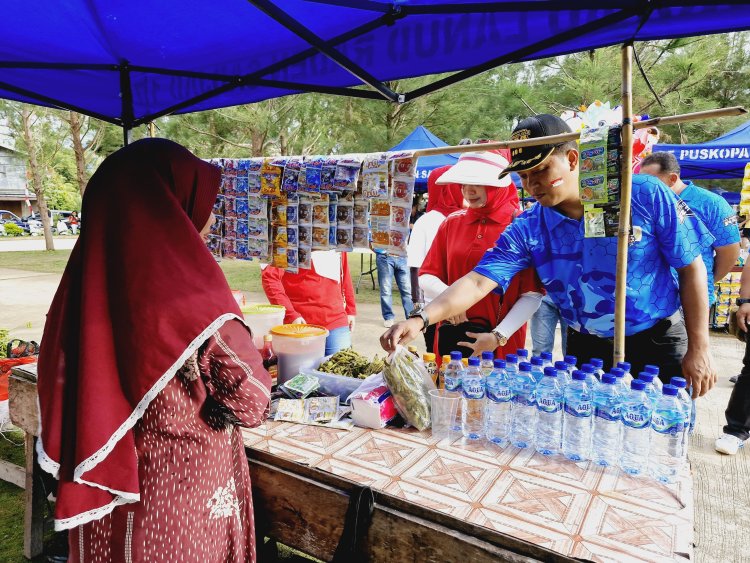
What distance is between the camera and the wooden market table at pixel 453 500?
4.12 feet

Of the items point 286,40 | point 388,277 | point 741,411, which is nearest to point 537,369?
point 286,40

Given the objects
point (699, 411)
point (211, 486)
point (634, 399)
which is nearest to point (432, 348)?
point (634, 399)

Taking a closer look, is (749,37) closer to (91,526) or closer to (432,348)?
(432,348)

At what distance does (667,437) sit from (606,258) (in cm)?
76

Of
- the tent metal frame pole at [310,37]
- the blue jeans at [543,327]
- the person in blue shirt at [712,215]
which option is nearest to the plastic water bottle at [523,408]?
the tent metal frame pole at [310,37]

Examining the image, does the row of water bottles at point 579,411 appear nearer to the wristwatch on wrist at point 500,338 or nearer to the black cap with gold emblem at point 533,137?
the wristwatch on wrist at point 500,338

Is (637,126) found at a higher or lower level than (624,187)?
higher

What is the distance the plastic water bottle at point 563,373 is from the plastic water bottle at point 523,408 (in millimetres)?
90

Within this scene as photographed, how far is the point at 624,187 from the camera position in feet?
5.53

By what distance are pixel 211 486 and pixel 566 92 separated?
43.0ft

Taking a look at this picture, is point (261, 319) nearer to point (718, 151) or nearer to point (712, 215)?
point (712, 215)

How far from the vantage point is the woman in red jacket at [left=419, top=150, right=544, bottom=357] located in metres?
2.54

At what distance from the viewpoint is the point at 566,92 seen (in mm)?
12227

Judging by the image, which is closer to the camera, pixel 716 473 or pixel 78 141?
pixel 716 473
